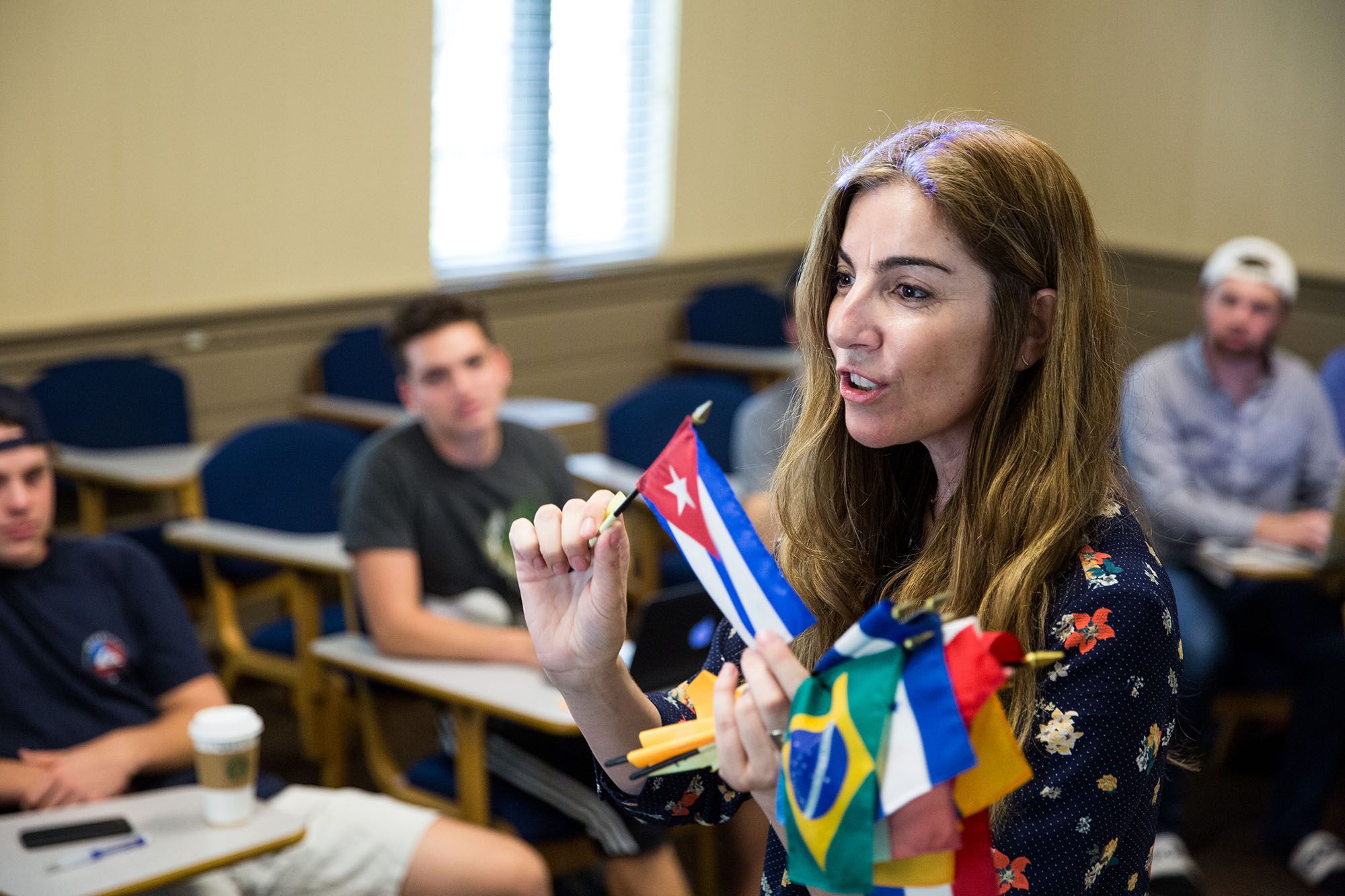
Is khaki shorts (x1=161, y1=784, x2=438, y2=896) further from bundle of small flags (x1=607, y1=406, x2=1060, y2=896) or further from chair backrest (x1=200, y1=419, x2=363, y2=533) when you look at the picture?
bundle of small flags (x1=607, y1=406, x2=1060, y2=896)

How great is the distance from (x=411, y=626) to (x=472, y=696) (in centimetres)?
33

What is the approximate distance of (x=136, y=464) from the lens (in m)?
4.10

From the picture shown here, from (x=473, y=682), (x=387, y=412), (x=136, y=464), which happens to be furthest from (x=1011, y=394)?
(x=387, y=412)

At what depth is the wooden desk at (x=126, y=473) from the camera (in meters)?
3.94

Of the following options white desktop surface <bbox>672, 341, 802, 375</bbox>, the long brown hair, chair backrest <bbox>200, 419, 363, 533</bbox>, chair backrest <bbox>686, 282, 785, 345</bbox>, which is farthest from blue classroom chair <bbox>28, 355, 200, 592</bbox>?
the long brown hair

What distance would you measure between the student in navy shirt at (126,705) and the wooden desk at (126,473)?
125cm

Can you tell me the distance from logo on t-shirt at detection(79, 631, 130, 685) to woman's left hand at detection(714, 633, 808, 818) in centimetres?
193

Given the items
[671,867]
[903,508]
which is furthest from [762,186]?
[903,508]

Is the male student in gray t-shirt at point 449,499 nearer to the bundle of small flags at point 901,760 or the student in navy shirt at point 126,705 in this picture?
the student in navy shirt at point 126,705

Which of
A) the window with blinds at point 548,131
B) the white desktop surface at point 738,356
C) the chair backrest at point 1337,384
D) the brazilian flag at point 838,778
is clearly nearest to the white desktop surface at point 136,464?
the window with blinds at point 548,131

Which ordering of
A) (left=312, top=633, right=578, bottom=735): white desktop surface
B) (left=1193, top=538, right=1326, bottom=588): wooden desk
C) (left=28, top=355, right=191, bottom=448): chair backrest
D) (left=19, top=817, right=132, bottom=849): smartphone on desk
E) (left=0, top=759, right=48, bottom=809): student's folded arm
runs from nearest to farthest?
(left=19, top=817, right=132, bottom=849): smartphone on desk < (left=0, top=759, right=48, bottom=809): student's folded arm < (left=312, top=633, right=578, bottom=735): white desktop surface < (left=1193, top=538, right=1326, bottom=588): wooden desk < (left=28, top=355, right=191, bottom=448): chair backrest

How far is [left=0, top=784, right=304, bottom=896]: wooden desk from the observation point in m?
1.95

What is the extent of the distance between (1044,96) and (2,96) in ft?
17.8

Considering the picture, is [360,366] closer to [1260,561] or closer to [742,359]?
[742,359]
